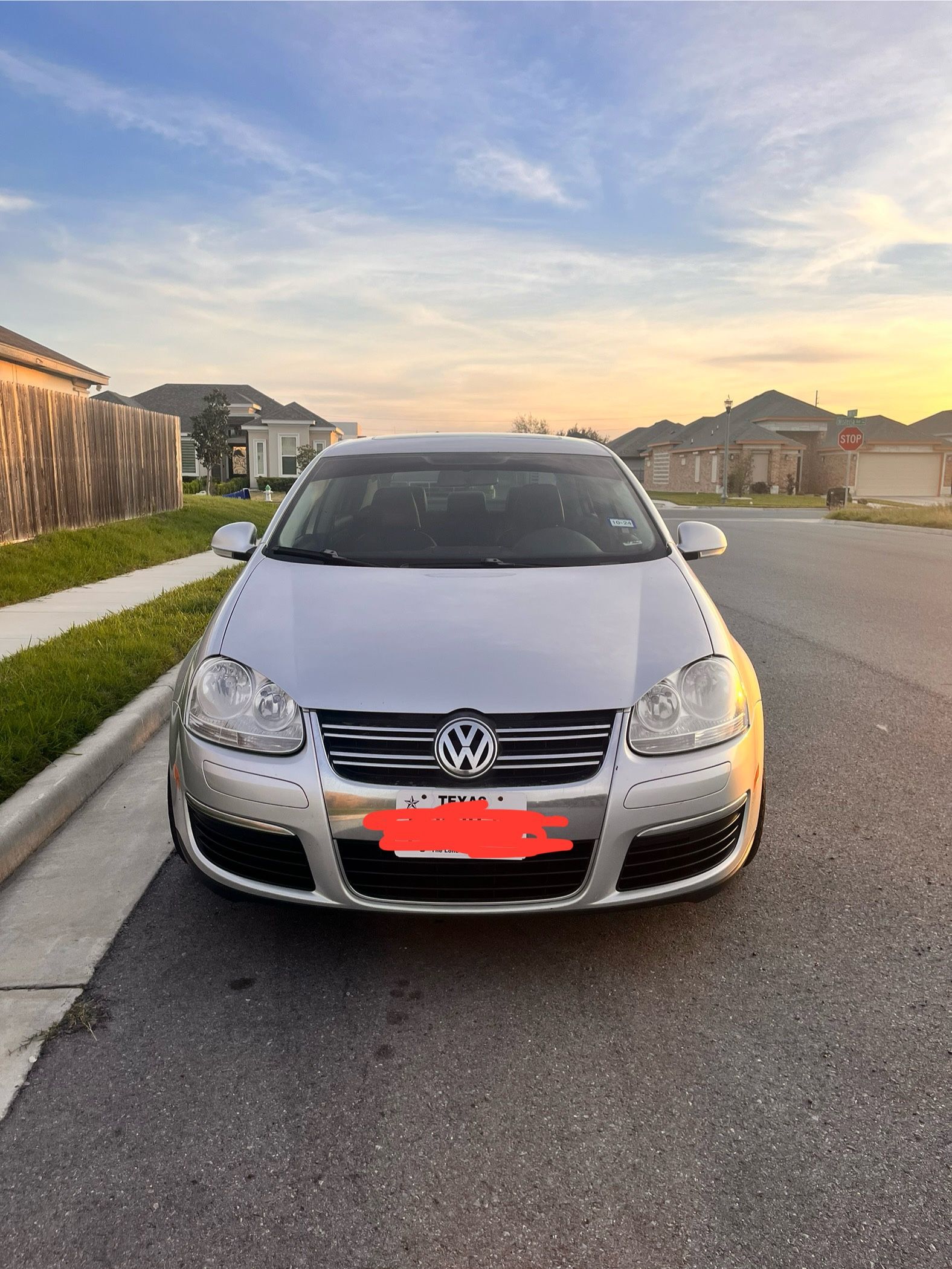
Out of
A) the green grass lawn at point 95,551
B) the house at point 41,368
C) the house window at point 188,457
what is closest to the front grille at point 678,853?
the green grass lawn at point 95,551

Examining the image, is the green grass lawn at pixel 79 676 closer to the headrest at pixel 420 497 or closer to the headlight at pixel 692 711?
the headrest at pixel 420 497

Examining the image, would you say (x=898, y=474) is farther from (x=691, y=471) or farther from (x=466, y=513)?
(x=466, y=513)

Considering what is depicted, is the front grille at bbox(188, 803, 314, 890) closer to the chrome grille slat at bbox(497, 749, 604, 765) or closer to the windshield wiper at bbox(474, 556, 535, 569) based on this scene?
the chrome grille slat at bbox(497, 749, 604, 765)

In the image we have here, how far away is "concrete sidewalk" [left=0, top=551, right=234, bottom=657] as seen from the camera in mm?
7109

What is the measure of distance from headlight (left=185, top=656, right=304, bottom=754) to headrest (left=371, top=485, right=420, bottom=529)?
4.20 feet

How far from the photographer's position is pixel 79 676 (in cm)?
545

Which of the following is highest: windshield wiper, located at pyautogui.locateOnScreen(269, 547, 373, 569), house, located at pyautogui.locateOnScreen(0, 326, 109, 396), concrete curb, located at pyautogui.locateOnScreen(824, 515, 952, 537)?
house, located at pyautogui.locateOnScreen(0, 326, 109, 396)

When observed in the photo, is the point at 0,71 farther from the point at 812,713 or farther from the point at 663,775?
the point at 663,775

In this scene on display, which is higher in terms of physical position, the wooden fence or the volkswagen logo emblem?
the wooden fence

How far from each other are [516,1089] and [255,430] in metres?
54.9

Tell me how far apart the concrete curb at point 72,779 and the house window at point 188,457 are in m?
50.6

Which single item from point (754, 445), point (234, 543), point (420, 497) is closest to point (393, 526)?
point (420, 497)

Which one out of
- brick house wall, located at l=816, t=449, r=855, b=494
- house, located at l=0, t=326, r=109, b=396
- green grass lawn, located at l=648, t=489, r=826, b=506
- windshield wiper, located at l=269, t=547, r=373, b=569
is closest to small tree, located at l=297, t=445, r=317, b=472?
green grass lawn, located at l=648, t=489, r=826, b=506

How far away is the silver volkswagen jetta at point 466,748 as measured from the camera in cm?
244
